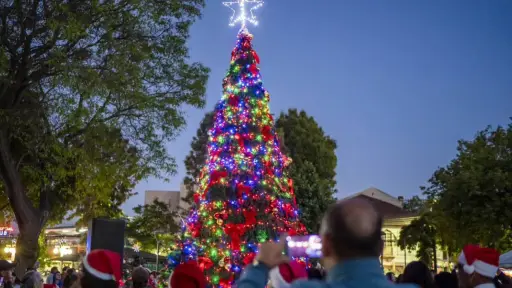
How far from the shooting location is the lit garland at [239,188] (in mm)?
13680

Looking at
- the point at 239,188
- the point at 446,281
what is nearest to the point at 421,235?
the point at 239,188

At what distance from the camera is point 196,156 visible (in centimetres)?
4156

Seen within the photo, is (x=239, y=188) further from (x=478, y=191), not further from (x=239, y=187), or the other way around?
(x=478, y=191)

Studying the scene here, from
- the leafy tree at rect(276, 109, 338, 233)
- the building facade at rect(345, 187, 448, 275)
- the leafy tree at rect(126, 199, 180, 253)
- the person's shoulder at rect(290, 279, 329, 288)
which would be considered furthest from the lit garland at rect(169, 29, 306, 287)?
the building facade at rect(345, 187, 448, 275)

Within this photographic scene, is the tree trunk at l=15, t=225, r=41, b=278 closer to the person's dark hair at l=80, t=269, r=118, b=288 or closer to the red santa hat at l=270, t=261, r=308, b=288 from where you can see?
the person's dark hair at l=80, t=269, r=118, b=288

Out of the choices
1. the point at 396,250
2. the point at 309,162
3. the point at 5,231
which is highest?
the point at 309,162

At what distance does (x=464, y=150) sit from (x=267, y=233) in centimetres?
1824

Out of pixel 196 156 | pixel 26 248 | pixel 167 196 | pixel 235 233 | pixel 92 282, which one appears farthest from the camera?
pixel 167 196

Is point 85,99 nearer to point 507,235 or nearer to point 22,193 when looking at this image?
point 22,193

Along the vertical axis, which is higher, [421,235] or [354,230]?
[421,235]

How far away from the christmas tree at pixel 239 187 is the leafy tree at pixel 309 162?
17597 mm

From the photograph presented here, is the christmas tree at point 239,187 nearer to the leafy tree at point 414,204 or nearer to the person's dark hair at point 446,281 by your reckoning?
the person's dark hair at point 446,281

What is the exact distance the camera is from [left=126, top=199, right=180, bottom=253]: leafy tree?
41562mm

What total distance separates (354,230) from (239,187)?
1200cm
